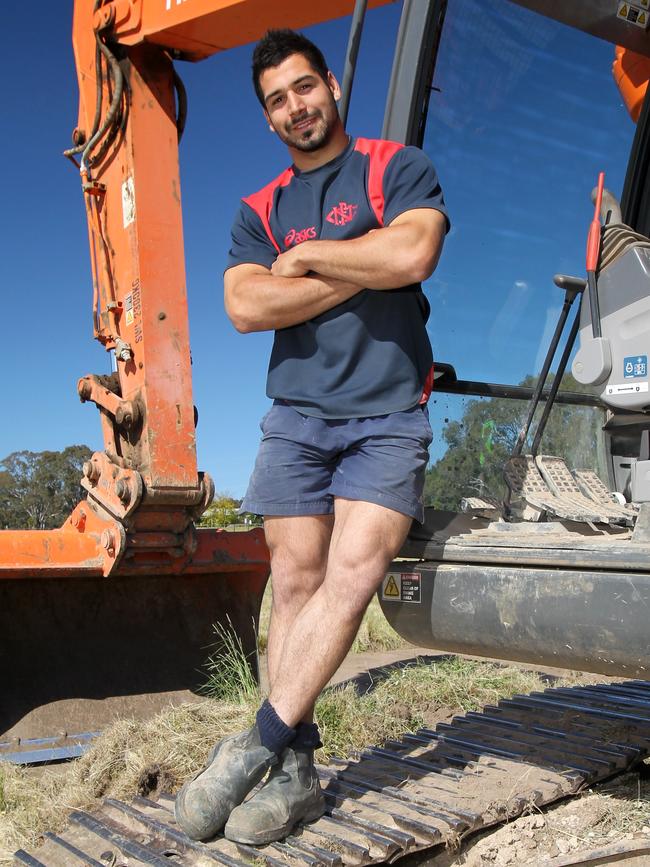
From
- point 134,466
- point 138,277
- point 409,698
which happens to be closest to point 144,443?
point 134,466

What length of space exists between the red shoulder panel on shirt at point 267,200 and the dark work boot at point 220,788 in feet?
4.57

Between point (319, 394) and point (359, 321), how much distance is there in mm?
226

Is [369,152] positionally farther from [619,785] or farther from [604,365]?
[619,785]

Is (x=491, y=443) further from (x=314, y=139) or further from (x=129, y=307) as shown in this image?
(x=129, y=307)

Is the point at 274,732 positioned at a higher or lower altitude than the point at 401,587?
lower

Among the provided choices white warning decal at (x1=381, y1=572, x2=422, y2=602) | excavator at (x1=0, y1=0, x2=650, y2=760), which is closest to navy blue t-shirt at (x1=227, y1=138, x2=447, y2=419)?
white warning decal at (x1=381, y1=572, x2=422, y2=602)

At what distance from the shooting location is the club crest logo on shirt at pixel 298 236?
2.57 meters

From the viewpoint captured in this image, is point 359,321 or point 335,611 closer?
point 335,611

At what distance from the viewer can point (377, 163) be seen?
2539mm

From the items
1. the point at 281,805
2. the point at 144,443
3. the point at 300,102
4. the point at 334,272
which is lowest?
the point at 281,805

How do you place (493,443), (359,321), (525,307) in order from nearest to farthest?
(359,321) < (493,443) < (525,307)

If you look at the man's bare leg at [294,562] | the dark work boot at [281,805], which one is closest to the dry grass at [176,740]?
the dark work boot at [281,805]

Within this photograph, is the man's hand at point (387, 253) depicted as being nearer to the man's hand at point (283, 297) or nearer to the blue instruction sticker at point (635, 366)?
the man's hand at point (283, 297)

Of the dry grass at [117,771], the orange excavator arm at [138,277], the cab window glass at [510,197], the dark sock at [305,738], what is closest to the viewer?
the dark sock at [305,738]
